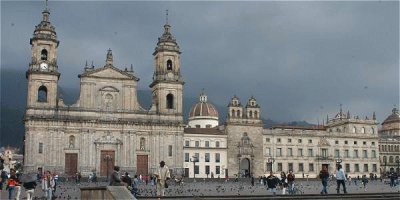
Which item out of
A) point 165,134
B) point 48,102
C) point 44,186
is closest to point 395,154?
point 165,134

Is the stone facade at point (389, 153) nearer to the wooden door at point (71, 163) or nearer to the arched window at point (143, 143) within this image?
the arched window at point (143, 143)

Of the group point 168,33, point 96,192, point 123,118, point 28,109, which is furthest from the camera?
point 168,33

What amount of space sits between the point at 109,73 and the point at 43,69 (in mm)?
7389

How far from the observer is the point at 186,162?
235ft

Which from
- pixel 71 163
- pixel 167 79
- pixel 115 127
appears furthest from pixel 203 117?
pixel 71 163

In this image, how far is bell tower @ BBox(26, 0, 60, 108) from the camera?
58.2 meters

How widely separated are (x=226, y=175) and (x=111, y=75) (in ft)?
70.8

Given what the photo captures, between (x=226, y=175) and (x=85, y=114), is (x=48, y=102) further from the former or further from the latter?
(x=226, y=175)

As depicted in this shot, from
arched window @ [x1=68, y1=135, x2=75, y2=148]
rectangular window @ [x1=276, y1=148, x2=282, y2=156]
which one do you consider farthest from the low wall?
rectangular window @ [x1=276, y1=148, x2=282, y2=156]

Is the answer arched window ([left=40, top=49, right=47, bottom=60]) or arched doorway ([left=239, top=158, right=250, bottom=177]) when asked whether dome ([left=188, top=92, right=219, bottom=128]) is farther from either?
arched window ([left=40, top=49, right=47, bottom=60])

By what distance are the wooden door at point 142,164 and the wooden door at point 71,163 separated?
23.1 ft

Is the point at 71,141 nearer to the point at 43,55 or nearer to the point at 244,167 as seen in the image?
the point at 43,55

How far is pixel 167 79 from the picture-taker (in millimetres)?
63812

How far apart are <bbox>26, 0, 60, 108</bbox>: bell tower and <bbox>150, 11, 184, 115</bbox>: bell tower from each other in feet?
38.8
